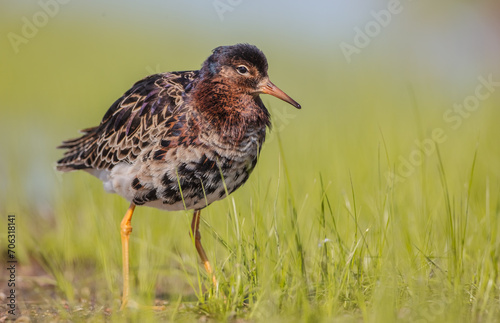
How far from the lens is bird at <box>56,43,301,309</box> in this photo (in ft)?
17.4

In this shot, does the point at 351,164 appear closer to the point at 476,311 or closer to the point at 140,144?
the point at 140,144

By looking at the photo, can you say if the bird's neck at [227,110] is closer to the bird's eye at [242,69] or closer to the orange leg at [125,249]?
the bird's eye at [242,69]

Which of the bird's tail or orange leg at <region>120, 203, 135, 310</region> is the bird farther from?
the bird's tail

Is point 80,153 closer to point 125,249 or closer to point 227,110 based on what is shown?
point 125,249

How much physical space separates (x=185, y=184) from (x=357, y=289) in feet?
5.64

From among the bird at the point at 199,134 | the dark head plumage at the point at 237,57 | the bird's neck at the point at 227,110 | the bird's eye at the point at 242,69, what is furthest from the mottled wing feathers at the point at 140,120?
the bird's eye at the point at 242,69

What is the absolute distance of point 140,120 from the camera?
19.0ft

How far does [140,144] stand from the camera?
5.65 meters

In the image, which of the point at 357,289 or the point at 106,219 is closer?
the point at 357,289

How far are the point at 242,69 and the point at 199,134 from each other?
70 cm

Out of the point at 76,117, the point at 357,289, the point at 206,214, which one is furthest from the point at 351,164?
the point at 76,117

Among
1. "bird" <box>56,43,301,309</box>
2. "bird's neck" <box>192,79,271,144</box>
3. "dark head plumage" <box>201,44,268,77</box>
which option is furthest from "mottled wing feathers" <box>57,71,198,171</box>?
"dark head plumage" <box>201,44,268,77</box>

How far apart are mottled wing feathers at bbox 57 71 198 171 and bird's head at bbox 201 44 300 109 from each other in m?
0.37

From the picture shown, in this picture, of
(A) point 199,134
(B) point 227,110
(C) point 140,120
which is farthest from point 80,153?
(B) point 227,110
